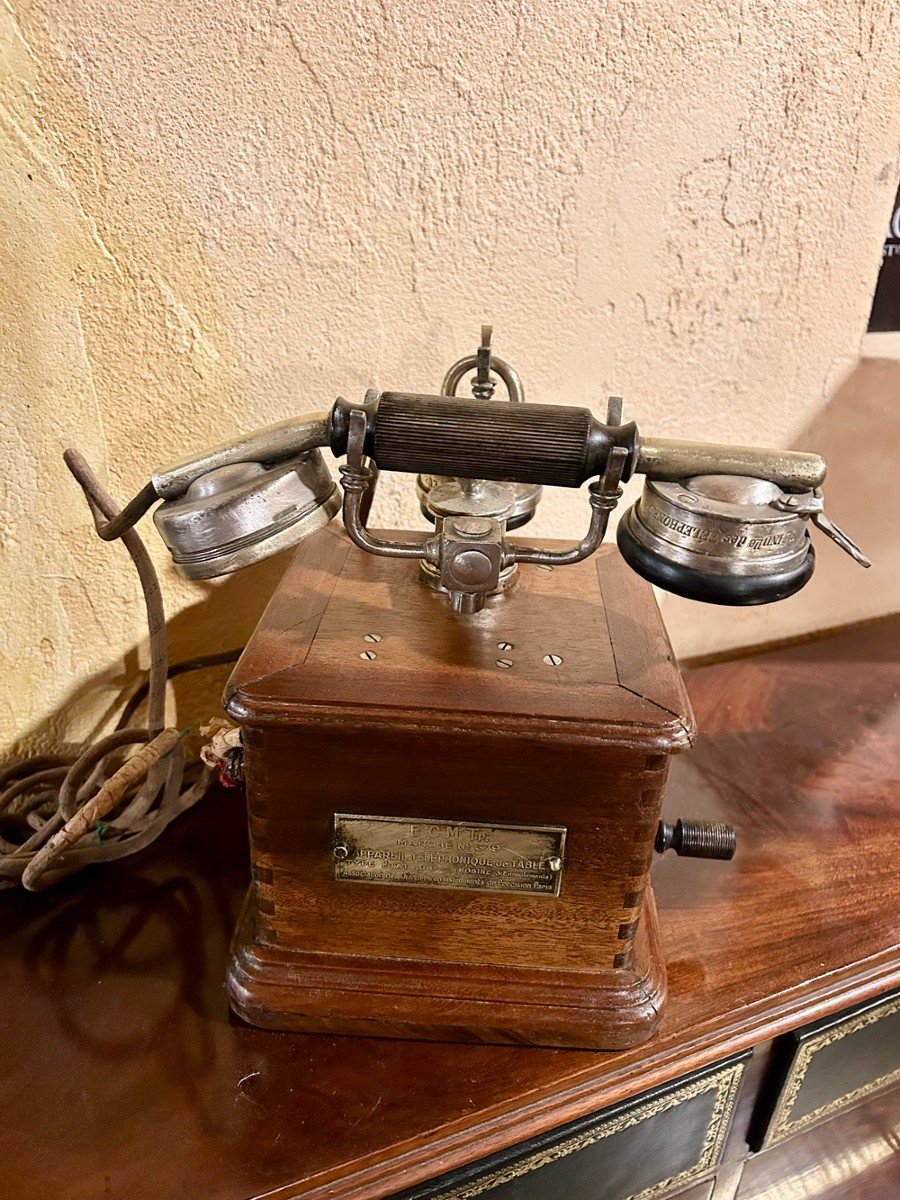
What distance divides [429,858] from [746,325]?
784 mm

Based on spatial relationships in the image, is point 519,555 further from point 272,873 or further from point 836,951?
point 836,951

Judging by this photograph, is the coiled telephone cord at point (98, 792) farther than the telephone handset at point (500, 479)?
Yes

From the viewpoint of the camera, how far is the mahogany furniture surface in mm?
623

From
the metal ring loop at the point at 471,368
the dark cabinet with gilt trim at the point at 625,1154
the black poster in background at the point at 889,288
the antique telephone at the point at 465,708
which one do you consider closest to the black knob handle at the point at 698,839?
the antique telephone at the point at 465,708

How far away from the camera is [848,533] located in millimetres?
1307

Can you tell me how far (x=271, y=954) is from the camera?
2.36ft

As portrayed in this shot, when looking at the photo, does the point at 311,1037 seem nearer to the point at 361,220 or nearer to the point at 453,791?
the point at 453,791

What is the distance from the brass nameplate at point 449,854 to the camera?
66 cm

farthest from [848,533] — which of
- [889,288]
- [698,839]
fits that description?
[698,839]

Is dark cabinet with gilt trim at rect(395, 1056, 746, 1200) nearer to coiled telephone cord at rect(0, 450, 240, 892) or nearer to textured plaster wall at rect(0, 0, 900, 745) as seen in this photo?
coiled telephone cord at rect(0, 450, 240, 892)

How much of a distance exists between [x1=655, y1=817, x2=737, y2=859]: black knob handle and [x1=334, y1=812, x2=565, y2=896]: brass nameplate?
0.56 ft

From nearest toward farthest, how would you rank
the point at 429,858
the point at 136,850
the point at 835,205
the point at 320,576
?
the point at 429,858 → the point at 320,576 → the point at 136,850 → the point at 835,205

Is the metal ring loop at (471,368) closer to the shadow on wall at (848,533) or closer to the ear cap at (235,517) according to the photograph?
the ear cap at (235,517)

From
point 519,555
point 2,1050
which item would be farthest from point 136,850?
point 519,555
